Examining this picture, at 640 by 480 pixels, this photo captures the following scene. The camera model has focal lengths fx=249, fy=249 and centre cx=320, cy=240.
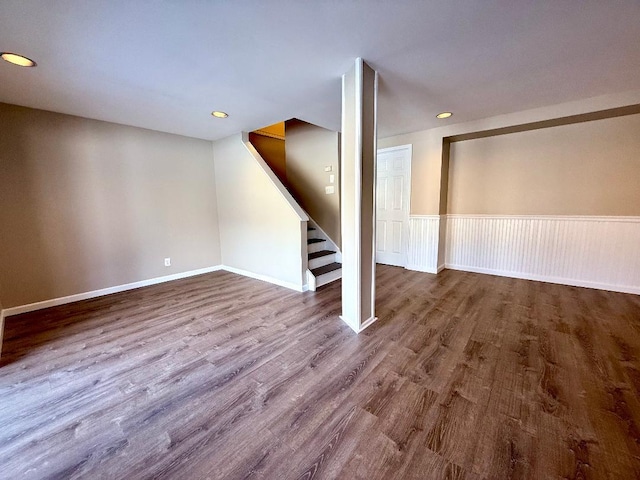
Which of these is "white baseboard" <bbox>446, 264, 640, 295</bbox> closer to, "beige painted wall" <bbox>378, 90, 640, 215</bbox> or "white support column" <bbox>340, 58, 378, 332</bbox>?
"beige painted wall" <bbox>378, 90, 640, 215</bbox>

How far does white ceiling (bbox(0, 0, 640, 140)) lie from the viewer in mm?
1461

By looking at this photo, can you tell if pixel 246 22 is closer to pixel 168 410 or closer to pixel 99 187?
pixel 168 410

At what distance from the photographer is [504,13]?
1.51 m

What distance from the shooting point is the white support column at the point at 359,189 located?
2.13 m

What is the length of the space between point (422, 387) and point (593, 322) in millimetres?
2202

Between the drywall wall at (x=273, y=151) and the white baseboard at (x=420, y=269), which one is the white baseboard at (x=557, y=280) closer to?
the white baseboard at (x=420, y=269)

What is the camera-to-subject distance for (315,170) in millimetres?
4539

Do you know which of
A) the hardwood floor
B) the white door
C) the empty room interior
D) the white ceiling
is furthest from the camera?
the white door

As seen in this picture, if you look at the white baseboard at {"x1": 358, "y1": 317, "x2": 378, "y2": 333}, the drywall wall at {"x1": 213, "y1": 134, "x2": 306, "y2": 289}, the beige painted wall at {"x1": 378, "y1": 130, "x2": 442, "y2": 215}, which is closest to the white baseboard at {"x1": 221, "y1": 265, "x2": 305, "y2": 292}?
the drywall wall at {"x1": 213, "y1": 134, "x2": 306, "y2": 289}

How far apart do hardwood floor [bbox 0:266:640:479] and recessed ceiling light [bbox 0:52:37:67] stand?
2.32 m

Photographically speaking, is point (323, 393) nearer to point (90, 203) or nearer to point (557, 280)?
point (90, 203)

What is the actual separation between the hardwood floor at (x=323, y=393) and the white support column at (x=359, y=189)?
0.31 meters

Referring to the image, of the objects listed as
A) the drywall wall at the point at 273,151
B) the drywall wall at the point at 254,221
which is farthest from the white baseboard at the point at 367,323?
the drywall wall at the point at 273,151

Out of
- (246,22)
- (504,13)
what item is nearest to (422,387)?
(504,13)
